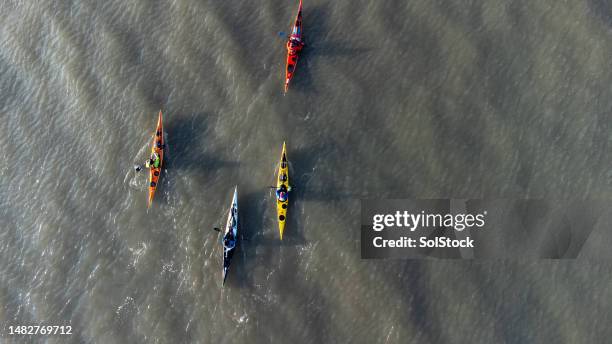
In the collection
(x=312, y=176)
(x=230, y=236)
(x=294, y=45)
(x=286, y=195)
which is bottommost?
(x=230, y=236)

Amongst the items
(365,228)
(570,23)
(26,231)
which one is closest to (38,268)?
(26,231)

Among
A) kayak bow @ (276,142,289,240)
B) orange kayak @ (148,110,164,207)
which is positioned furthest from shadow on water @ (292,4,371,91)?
orange kayak @ (148,110,164,207)

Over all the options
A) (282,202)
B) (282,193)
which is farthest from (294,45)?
(282,202)

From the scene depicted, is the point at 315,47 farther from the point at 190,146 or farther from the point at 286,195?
the point at 190,146

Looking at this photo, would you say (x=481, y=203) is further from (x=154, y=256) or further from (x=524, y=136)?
(x=154, y=256)

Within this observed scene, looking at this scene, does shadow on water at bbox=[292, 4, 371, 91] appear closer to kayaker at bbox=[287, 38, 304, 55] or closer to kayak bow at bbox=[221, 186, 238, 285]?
kayaker at bbox=[287, 38, 304, 55]

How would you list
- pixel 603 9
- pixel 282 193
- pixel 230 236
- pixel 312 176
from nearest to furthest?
pixel 230 236 < pixel 282 193 < pixel 603 9 < pixel 312 176

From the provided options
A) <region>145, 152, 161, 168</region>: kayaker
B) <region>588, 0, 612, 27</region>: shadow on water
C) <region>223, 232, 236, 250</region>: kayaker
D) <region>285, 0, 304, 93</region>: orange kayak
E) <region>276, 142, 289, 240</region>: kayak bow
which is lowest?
<region>223, 232, 236, 250</region>: kayaker

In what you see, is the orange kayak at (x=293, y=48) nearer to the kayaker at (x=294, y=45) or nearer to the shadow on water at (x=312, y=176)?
the kayaker at (x=294, y=45)

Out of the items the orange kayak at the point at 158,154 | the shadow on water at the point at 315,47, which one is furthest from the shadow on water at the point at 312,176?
the orange kayak at the point at 158,154
